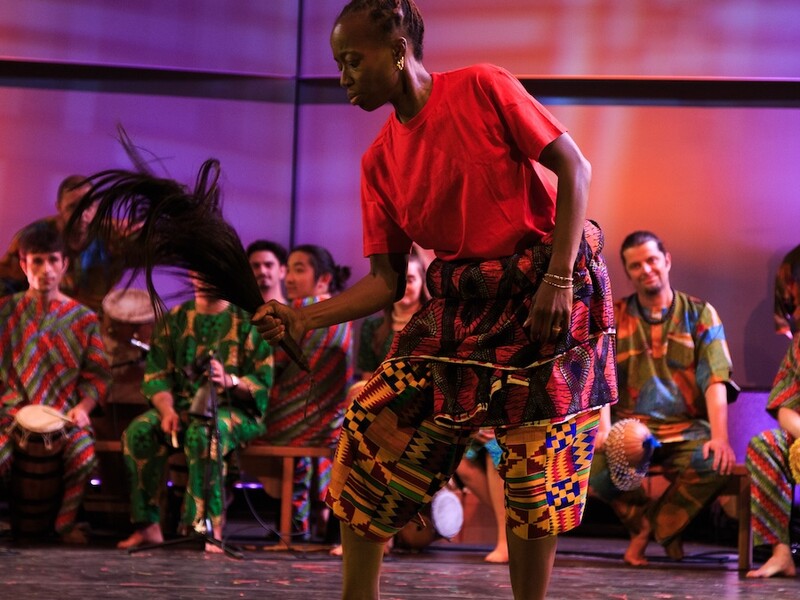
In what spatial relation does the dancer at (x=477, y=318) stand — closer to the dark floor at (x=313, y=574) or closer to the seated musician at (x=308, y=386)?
the dark floor at (x=313, y=574)

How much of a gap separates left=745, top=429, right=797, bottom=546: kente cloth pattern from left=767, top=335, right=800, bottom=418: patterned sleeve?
11 centimetres

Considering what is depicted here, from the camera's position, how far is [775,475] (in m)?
4.85

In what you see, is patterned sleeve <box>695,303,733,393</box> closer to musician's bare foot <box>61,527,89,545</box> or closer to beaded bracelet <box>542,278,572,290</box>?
musician's bare foot <box>61,527,89,545</box>

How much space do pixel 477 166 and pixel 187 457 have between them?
131 inches

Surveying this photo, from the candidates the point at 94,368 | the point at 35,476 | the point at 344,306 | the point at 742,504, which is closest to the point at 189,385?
the point at 94,368

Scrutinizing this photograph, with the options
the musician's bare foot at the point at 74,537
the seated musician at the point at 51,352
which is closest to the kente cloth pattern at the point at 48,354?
the seated musician at the point at 51,352

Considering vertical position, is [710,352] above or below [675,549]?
above

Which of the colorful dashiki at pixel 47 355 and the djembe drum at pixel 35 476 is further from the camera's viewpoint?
the colorful dashiki at pixel 47 355

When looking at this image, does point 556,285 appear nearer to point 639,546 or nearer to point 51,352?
point 639,546

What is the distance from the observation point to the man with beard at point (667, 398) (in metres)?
5.03

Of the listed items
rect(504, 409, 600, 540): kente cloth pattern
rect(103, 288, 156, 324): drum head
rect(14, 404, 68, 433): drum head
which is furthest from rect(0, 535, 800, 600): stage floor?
rect(504, 409, 600, 540): kente cloth pattern

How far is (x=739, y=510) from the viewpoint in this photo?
16.5ft

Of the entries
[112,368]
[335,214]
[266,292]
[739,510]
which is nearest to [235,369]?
[266,292]

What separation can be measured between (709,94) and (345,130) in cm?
191
